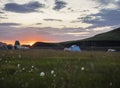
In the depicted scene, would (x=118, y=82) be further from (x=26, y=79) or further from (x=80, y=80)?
(x=26, y=79)

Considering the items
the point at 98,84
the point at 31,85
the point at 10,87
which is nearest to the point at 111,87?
the point at 98,84

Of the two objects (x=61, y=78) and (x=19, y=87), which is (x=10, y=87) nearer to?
(x=19, y=87)

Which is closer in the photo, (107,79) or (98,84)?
(98,84)

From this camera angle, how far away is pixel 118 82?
10336 mm

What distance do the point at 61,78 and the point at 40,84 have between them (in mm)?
1239

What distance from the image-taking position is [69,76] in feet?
37.7

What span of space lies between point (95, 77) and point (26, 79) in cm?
314

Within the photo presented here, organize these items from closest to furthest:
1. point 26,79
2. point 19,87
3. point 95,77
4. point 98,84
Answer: point 19,87
point 98,84
point 26,79
point 95,77

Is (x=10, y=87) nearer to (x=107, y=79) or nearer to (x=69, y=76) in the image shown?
(x=69, y=76)

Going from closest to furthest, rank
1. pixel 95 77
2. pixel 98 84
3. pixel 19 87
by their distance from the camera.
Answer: pixel 19 87, pixel 98 84, pixel 95 77

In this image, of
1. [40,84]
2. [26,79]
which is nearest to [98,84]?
[40,84]

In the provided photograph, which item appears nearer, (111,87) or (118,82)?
(111,87)

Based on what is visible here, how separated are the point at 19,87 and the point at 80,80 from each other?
8.98 ft

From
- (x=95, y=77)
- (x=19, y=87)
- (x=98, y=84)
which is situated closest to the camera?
(x=19, y=87)
